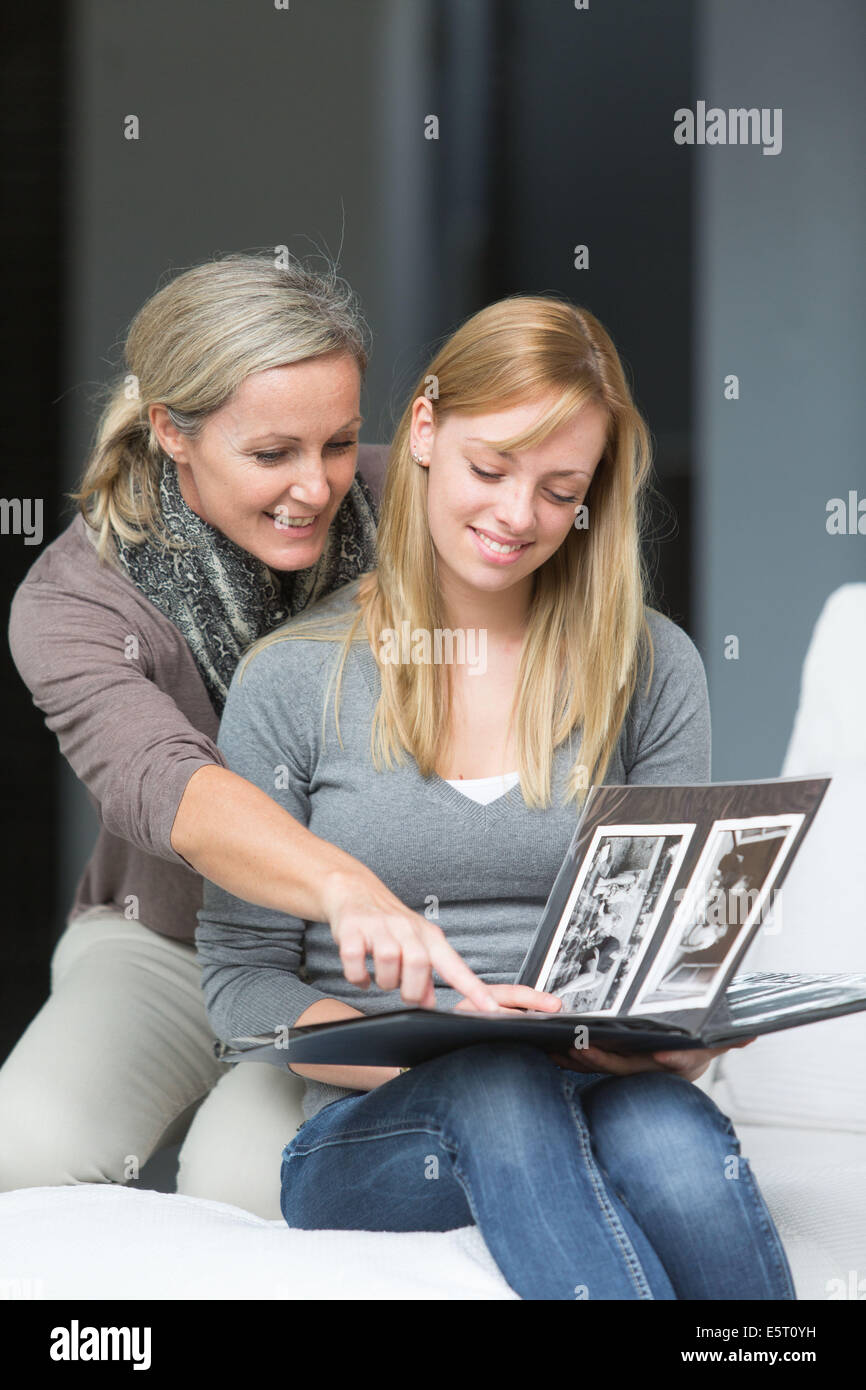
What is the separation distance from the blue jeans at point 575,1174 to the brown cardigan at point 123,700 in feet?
0.89

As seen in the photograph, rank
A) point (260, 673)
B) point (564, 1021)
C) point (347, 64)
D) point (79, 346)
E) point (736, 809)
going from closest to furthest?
point (564, 1021) < point (736, 809) < point (260, 673) < point (79, 346) < point (347, 64)

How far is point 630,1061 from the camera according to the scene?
1.04 m

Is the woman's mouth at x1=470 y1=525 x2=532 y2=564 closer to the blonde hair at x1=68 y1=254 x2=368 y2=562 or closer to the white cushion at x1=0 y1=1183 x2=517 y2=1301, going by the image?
the blonde hair at x1=68 y1=254 x2=368 y2=562

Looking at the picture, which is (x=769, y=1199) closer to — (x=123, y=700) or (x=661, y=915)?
(x=661, y=915)

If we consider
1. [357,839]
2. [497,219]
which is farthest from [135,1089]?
[497,219]

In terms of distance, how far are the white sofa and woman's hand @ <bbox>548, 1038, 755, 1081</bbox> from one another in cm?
14

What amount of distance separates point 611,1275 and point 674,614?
150cm

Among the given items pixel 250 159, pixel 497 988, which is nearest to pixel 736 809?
pixel 497 988

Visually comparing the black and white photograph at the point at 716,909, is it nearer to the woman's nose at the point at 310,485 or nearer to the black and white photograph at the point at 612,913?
the black and white photograph at the point at 612,913

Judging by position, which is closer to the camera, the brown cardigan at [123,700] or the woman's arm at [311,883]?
the woman's arm at [311,883]

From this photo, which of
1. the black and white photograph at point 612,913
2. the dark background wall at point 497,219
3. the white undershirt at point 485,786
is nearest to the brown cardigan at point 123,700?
the white undershirt at point 485,786

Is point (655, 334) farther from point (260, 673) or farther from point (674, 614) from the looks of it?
point (260, 673)

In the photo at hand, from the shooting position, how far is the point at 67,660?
123 centimetres

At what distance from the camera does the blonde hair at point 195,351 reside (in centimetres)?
126
